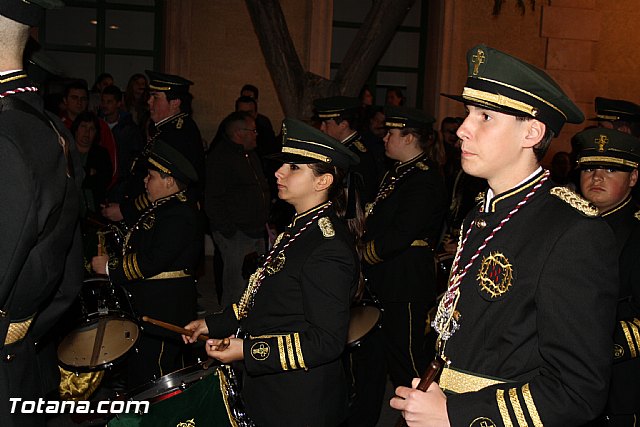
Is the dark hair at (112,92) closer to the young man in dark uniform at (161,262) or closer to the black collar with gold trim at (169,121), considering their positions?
the black collar with gold trim at (169,121)

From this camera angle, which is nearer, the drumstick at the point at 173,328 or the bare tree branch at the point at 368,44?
the drumstick at the point at 173,328

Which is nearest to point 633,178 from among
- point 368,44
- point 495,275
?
point 495,275

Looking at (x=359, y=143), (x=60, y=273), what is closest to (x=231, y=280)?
(x=359, y=143)

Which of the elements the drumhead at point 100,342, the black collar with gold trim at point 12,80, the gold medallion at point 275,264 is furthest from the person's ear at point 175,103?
the black collar with gold trim at point 12,80

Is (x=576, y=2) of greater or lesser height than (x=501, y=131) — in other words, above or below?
above

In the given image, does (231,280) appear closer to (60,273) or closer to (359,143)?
(359,143)

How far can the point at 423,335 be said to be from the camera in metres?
5.90

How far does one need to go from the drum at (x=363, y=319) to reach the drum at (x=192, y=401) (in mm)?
1302

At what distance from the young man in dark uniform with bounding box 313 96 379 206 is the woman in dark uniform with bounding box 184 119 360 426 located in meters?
3.06

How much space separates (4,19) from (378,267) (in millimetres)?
3864

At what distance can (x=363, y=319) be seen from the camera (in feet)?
16.6

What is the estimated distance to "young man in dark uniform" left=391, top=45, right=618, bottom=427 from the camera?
90.4 inches

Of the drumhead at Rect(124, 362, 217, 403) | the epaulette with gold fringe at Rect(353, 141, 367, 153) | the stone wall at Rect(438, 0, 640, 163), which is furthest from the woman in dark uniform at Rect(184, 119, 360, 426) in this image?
the stone wall at Rect(438, 0, 640, 163)

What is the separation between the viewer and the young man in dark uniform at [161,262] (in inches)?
212
